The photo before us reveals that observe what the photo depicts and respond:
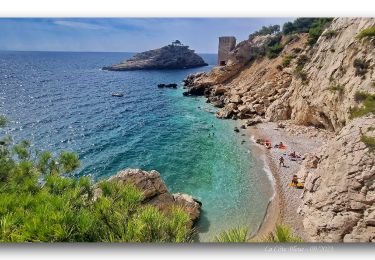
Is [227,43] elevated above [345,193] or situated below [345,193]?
above

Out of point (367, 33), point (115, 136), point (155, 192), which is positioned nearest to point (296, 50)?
point (367, 33)

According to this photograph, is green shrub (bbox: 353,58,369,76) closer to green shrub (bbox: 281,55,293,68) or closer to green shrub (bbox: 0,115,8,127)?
green shrub (bbox: 281,55,293,68)

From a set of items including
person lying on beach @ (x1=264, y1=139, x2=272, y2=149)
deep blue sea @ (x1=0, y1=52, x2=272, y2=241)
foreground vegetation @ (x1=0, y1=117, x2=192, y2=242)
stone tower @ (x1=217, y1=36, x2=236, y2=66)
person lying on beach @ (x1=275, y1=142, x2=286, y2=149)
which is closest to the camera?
foreground vegetation @ (x1=0, y1=117, x2=192, y2=242)

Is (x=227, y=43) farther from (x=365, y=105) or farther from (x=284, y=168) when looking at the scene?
(x=284, y=168)

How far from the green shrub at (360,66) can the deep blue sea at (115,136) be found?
19.0ft

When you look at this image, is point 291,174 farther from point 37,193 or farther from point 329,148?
point 37,193

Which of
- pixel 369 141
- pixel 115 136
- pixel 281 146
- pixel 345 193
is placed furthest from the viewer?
pixel 281 146

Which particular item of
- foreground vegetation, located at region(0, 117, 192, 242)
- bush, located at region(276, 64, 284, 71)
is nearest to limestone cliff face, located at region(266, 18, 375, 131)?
bush, located at region(276, 64, 284, 71)

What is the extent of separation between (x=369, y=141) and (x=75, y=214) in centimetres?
721

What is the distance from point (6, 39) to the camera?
7.29 meters

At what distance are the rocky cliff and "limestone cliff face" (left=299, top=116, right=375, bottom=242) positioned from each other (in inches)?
0.9

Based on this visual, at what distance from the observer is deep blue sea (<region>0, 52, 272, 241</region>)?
8469 mm

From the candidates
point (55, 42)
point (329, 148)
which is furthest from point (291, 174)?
point (55, 42)

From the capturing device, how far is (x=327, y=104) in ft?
51.9
